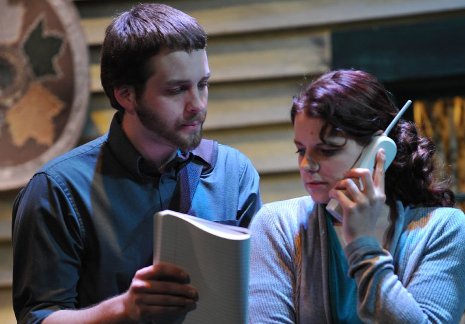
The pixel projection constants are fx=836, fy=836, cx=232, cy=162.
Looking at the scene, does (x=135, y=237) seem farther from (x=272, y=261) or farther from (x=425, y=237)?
(x=425, y=237)

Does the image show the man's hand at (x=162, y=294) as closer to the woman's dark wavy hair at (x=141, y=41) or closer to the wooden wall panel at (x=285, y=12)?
the woman's dark wavy hair at (x=141, y=41)

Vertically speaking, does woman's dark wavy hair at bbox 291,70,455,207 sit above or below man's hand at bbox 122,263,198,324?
above

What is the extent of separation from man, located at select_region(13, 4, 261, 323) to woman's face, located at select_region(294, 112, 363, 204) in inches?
12.4

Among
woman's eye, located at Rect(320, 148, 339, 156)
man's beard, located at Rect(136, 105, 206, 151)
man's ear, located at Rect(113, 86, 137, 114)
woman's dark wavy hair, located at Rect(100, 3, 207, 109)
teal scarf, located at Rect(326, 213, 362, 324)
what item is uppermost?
woman's dark wavy hair, located at Rect(100, 3, 207, 109)

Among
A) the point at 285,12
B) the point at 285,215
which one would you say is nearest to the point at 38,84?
the point at 285,12

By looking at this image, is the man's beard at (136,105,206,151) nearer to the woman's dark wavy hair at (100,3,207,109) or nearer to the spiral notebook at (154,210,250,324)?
the woman's dark wavy hair at (100,3,207,109)

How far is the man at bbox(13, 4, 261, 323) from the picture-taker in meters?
2.09

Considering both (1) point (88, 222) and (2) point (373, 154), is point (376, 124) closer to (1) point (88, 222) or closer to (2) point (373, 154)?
(2) point (373, 154)

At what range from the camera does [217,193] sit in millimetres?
2303

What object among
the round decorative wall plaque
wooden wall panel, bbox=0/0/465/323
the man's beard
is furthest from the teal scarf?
the round decorative wall plaque

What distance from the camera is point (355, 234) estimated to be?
1.83m

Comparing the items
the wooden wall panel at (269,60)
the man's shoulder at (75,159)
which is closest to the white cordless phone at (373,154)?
the man's shoulder at (75,159)

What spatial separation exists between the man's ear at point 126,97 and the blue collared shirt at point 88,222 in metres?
0.07

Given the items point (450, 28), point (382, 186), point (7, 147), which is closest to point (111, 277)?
point (382, 186)
